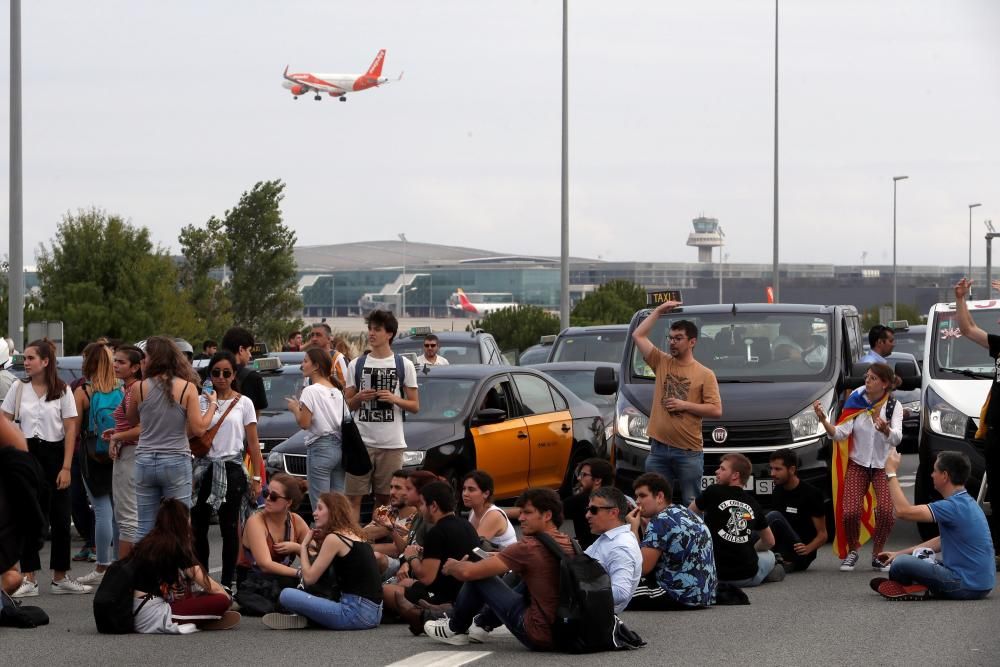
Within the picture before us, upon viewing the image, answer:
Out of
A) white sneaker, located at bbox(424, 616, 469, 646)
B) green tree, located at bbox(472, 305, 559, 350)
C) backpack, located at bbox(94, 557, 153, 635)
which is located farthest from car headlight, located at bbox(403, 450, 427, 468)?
green tree, located at bbox(472, 305, 559, 350)

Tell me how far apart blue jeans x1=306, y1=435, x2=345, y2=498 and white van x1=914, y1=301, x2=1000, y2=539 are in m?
4.71

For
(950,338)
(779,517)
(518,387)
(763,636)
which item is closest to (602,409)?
(518,387)

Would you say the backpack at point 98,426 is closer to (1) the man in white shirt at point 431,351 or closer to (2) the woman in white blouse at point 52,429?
(2) the woman in white blouse at point 52,429

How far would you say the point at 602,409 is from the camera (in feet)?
62.2

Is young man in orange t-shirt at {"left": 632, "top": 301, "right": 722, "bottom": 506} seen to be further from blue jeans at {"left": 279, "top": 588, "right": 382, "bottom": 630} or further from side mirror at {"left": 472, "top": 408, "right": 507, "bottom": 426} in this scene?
blue jeans at {"left": 279, "top": 588, "right": 382, "bottom": 630}

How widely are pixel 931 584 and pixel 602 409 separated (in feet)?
29.0

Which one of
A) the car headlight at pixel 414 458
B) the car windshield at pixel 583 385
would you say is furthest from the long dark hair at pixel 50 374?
the car windshield at pixel 583 385

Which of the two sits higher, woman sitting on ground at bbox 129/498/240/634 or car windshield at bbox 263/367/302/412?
car windshield at bbox 263/367/302/412

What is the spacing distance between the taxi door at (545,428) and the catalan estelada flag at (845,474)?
367cm

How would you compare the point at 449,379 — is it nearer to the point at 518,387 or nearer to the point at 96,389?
the point at 518,387

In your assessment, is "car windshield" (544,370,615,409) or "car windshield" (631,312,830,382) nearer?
"car windshield" (631,312,830,382)

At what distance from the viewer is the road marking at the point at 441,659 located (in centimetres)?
823

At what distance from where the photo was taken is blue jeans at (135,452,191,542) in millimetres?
10266

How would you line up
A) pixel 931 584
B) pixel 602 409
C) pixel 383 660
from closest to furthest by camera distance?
pixel 383 660
pixel 931 584
pixel 602 409
